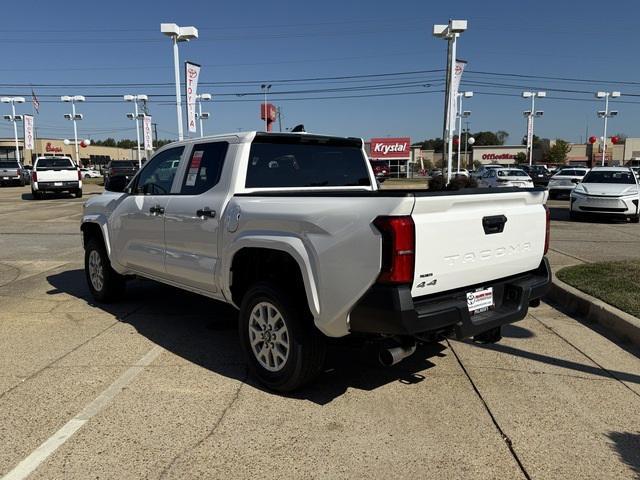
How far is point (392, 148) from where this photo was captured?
5894 centimetres

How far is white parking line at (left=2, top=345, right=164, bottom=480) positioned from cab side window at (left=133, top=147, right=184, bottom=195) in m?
1.70

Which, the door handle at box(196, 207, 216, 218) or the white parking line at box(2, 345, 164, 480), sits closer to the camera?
the white parking line at box(2, 345, 164, 480)

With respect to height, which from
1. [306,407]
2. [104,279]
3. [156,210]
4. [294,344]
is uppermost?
[156,210]

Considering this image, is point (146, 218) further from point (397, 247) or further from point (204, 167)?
point (397, 247)

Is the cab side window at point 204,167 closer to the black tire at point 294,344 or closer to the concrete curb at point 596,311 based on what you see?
the black tire at point 294,344

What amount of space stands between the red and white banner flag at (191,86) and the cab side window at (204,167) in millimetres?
16268

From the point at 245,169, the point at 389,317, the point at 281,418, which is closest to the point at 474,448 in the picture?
the point at 389,317

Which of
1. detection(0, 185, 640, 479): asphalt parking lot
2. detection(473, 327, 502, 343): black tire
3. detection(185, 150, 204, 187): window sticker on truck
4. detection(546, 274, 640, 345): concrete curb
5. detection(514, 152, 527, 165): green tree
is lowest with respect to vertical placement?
detection(0, 185, 640, 479): asphalt parking lot

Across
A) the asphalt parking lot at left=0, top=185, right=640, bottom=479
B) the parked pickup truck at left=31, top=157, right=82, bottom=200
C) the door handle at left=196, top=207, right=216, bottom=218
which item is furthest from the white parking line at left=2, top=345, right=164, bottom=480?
the parked pickup truck at left=31, top=157, right=82, bottom=200

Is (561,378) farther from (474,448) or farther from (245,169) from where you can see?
(245,169)

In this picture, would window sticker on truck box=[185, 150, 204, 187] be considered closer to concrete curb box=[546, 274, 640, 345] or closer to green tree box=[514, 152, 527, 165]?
concrete curb box=[546, 274, 640, 345]

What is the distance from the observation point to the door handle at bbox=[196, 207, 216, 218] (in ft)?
15.0

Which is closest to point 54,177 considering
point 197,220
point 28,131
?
point 197,220

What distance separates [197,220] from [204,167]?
0.52 m
